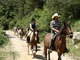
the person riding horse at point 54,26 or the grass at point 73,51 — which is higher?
the person riding horse at point 54,26

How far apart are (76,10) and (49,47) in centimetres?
1173

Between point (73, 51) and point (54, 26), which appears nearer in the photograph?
point (54, 26)

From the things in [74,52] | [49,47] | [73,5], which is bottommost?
[74,52]

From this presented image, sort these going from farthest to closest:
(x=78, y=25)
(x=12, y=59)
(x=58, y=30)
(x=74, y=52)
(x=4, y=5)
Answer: (x=4, y=5), (x=78, y=25), (x=74, y=52), (x=12, y=59), (x=58, y=30)

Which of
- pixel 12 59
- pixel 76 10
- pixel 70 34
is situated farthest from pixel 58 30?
pixel 76 10

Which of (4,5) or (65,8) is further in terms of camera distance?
(4,5)

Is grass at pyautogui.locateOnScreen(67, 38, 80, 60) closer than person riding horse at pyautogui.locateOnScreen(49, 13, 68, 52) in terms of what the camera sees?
No

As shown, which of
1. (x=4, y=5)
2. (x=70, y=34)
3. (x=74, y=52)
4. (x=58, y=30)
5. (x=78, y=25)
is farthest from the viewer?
(x=4, y=5)

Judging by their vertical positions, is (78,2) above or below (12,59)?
above

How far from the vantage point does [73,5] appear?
19734 mm

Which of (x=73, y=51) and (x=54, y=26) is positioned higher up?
(x=54, y=26)

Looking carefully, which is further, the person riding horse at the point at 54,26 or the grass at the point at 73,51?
the grass at the point at 73,51

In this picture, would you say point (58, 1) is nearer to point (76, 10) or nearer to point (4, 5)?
point (76, 10)

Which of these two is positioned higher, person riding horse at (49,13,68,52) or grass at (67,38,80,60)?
person riding horse at (49,13,68,52)
